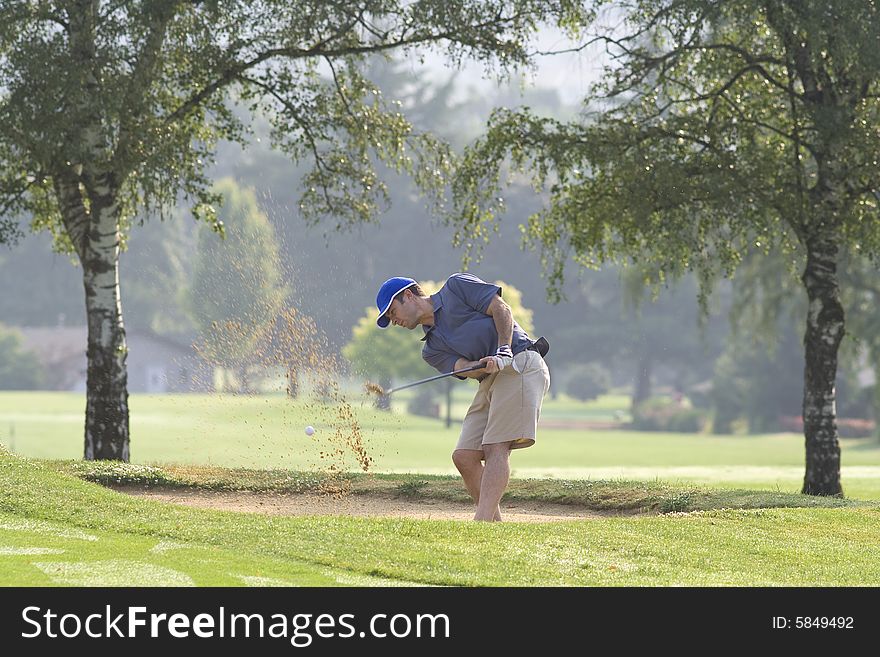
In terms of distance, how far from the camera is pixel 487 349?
9.02 meters

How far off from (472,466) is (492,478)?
0.36 m

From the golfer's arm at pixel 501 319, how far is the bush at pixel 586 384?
7664cm

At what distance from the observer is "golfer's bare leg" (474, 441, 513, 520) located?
29.9 feet

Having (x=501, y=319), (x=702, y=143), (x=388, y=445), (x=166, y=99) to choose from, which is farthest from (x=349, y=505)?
(x=388, y=445)

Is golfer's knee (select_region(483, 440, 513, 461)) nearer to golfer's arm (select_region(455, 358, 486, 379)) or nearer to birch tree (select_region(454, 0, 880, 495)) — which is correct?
golfer's arm (select_region(455, 358, 486, 379))

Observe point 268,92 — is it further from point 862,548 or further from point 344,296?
point 344,296

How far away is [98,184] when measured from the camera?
15133 mm

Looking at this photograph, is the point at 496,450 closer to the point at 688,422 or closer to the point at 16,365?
the point at 688,422

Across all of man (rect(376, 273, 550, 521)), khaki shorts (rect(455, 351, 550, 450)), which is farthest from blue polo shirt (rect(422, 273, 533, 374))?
khaki shorts (rect(455, 351, 550, 450))

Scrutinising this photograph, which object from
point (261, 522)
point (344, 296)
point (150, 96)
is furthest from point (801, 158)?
point (344, 296)

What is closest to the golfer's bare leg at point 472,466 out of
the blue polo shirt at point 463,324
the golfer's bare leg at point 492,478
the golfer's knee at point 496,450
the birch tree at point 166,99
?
the golfer's bare leg at point 492,478

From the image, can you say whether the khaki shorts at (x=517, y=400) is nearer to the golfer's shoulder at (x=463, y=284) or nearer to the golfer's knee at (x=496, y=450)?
the golfer's knee at (x=496, y=450)

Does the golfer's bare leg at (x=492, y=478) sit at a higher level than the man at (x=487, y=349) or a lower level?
lower

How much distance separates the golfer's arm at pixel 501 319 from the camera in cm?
886
